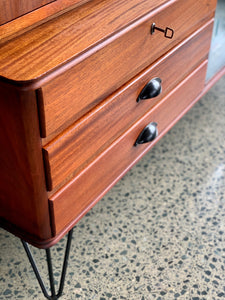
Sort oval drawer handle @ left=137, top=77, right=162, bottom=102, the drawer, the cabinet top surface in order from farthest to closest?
oval drawer handle @ left=137, top=77, right=162, bottom=102, the drawer, the cabinet top surface

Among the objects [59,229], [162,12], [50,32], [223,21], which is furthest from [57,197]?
[223,21]

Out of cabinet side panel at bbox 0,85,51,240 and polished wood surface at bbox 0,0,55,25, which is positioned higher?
polished wood surface at bbox 0,0,55,25

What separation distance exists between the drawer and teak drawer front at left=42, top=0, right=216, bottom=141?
0.6 inches

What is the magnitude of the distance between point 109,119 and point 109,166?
0.11m

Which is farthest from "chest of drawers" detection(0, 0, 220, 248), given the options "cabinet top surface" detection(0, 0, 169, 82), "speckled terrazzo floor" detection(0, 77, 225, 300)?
"speckled terrazzo floor" detection(0, 77, 225, 300)

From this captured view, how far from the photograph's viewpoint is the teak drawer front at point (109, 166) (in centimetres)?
80

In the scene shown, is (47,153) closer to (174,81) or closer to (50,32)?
(50,32)

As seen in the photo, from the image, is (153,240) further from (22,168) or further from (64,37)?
(64,37)

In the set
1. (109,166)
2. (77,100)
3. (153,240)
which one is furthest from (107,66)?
(153,240)

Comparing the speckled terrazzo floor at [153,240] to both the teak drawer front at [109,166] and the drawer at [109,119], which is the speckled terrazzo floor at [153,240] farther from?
the drawer at [109,119]

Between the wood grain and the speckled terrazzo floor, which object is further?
the speckled terrazzo floor

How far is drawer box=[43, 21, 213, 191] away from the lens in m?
0.73

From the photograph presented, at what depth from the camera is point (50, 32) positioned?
70cm

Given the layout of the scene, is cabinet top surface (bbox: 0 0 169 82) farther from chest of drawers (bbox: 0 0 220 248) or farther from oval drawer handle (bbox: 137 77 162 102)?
oval drawer handle (bbox: 137 77 162 102)
